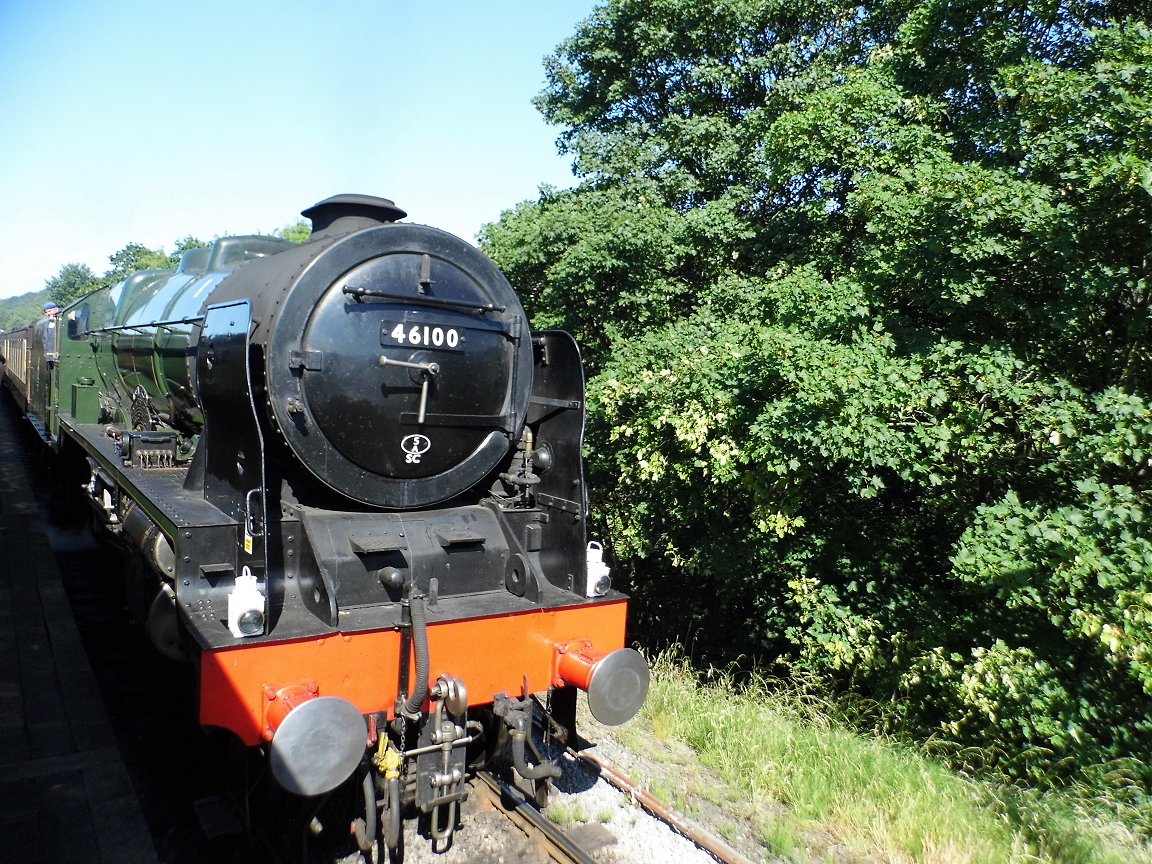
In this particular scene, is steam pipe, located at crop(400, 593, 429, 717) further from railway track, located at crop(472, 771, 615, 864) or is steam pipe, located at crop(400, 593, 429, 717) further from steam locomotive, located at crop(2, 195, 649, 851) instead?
railway track, located at crop(472, 771, 615, 864)

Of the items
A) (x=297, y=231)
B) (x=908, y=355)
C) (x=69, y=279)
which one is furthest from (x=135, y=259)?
(x=908, y=355)

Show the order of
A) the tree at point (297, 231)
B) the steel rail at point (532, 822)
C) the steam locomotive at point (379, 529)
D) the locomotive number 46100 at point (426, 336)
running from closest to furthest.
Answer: the steam locomotive at point (379, 529), the steel rail at point (532, 822), the locomotive number 46100 at point (426, 336), the tree at point (297, 231)

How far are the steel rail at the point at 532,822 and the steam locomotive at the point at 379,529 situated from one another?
19 centimetres

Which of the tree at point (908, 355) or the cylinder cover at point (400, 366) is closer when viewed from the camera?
the cylinder cover at point (400, 366)

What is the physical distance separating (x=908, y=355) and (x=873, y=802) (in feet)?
12.0

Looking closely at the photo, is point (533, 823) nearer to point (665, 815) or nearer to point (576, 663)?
point (665, 815)

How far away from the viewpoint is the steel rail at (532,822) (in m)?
3.53

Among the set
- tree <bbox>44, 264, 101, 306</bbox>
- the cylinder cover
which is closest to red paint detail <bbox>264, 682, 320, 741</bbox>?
the cylinder cover

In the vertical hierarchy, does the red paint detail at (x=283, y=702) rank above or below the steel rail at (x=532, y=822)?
above

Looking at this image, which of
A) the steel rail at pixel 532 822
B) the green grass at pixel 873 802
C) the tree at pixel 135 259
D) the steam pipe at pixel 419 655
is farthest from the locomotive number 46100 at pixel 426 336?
the tree at pixel 135 259

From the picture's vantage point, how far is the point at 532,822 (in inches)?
149

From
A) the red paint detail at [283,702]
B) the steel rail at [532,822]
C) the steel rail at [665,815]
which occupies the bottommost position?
the steel rail at [665,815]

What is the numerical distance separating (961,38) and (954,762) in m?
6.73

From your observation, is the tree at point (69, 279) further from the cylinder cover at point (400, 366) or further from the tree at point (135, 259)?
the cylinder cover at point (400, 366)
